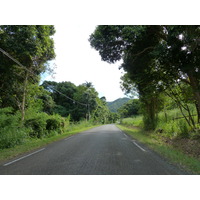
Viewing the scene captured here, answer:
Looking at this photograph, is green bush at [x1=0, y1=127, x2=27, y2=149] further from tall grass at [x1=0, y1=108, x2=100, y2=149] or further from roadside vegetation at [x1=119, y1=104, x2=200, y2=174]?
roadside vegetation at [x1=119, y1=104, x2=200, y2=174]

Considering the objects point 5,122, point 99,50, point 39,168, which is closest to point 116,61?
point 99,50

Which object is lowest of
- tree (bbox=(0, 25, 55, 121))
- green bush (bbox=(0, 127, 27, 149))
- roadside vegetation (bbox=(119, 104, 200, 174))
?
roadside vegetation (bbox=(119, 104, 200, 174))

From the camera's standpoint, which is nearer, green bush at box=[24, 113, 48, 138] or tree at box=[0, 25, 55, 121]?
tree at box=[0, 25, 55, 121]

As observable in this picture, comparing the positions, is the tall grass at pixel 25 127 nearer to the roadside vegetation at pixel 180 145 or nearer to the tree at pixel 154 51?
the tree at pixel 154 51

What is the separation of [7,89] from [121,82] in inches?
502

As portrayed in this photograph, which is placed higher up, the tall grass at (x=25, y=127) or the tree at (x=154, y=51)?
the tree at (x=154, y=51)

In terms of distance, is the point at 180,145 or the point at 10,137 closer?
the point at 180,145

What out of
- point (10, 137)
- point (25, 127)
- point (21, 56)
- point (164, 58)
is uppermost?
point (21, 56)

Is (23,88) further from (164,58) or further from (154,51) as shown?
(164,58)

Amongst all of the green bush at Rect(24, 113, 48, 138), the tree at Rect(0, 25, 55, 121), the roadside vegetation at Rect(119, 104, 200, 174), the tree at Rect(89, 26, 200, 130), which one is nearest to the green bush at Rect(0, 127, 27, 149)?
the green bush at Rect(24, 113, 48, 138)

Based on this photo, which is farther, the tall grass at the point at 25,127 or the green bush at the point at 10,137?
the tall grass at the point at 25,127

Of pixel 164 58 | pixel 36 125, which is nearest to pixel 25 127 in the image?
pixel 36 125

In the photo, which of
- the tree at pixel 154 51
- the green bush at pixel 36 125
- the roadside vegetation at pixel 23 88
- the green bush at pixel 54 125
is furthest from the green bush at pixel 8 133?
the tree at pixel 154 51

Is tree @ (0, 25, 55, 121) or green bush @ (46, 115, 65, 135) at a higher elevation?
tree @ (0, 25, 55, 121)
